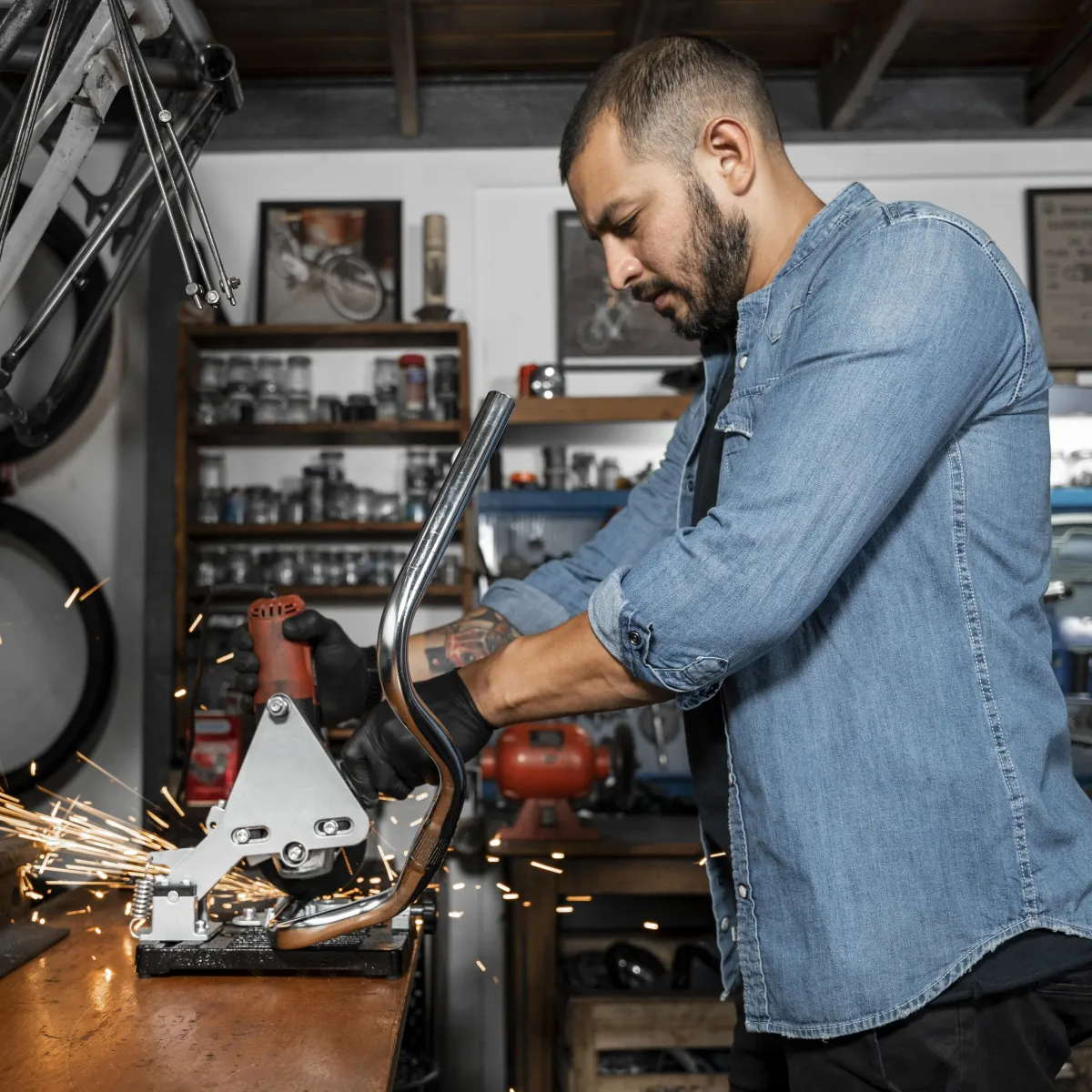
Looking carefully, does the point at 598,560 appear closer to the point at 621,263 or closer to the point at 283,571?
the point at 621,263

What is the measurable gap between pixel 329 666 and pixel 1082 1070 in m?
2.13

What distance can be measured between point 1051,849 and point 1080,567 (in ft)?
9.07

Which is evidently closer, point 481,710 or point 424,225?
point 481,710

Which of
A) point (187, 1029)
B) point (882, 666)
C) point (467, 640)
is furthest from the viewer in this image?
point (467, 640)

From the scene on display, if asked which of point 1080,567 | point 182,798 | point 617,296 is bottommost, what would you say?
point 182,798

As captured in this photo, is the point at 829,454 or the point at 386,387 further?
the point at 386,387

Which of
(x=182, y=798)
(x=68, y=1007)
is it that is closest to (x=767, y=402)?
(x=68, y=1007)

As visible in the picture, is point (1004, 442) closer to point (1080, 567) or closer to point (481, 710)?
point (481, 710)

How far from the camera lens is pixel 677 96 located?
3.92 ft

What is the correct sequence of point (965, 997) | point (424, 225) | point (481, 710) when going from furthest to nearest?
point (424, 225)
point (481, 710)
point (965, 997)

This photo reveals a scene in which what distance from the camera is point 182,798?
9.78ft

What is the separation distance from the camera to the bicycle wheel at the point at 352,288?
146 inches

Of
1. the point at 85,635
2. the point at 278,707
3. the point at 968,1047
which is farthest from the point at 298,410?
the point at 968,1047

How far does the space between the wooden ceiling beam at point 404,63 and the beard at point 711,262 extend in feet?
7.49
